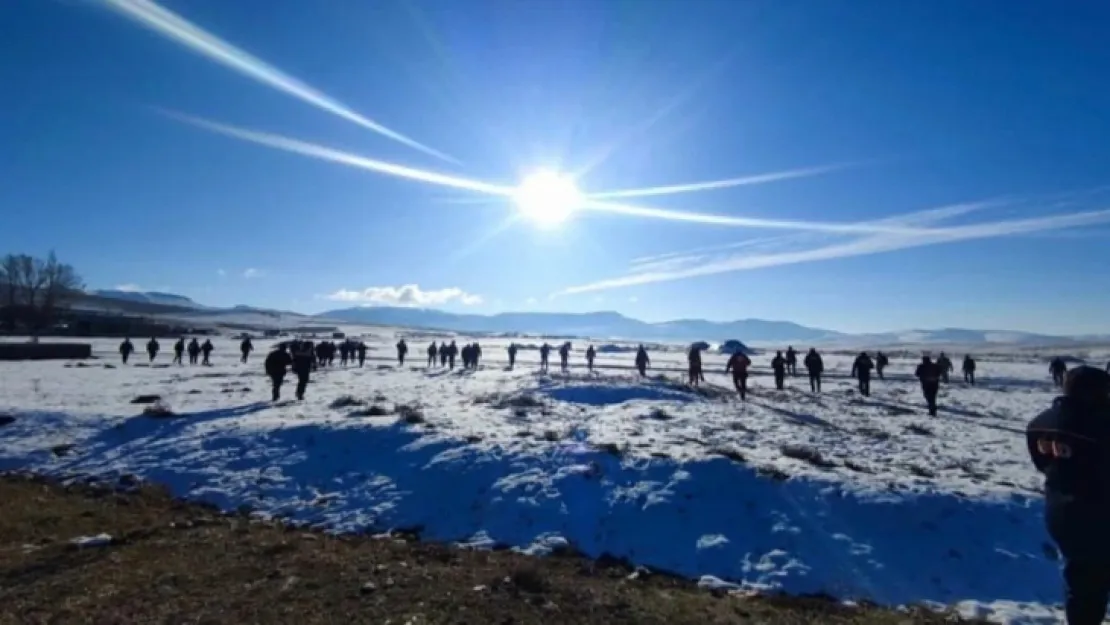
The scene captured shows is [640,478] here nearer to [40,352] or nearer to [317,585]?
[317,585]

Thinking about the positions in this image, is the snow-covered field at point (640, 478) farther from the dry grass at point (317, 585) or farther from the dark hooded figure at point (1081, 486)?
the dark hooded figure at point (1081, 486)

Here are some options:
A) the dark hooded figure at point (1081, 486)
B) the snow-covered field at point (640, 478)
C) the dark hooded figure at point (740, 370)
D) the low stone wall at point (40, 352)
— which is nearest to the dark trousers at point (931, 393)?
the snow-covered field at point (640, 478)

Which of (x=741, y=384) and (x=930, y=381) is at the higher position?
(x=930, y=381)

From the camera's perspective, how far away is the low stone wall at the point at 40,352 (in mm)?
45656

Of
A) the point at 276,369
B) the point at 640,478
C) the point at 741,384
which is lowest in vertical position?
the point at 640,478

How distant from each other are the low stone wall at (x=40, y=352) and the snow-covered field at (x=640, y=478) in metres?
30.6

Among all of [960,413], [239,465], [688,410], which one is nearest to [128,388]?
[239,465]

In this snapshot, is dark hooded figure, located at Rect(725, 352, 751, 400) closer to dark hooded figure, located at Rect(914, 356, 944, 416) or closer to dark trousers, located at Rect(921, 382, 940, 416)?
dark hooded figure, located at Rect(914, 356, 944, 416)

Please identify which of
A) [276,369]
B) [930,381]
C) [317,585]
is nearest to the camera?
[317,585]

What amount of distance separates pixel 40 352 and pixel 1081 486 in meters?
59.6

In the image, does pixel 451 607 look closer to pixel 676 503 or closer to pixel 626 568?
pixel 626 568

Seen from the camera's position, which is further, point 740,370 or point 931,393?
point 740,370

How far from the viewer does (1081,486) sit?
4.78m

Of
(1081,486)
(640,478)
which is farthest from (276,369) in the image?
(1081,486)
